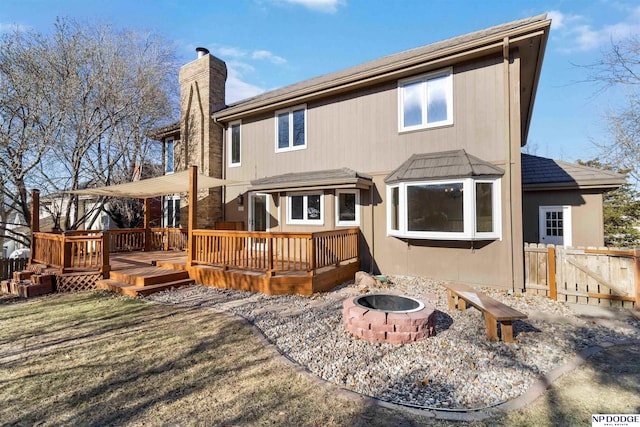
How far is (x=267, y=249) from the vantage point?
7262 mm

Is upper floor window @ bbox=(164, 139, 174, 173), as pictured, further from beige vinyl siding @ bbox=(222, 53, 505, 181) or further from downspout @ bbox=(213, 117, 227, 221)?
beige vinyl siding @ bbox=(222, 53, 505, 181)

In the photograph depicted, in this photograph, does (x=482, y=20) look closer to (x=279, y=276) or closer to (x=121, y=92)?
(x=279, y=276)

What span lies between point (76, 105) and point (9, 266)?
6.24 meters

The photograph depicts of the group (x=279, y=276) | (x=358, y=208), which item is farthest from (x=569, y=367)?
(x=358, y=208)

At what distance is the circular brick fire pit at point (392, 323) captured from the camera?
4230mm

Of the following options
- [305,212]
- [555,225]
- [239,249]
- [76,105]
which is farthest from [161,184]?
[555,225]

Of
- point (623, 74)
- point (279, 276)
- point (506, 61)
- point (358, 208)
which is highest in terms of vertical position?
point (623, 74)

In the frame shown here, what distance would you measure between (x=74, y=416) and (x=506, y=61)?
10110mm

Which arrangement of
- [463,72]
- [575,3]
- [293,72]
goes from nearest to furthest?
[463,72] → [575,3] → [293,72]

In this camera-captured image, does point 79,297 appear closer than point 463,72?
Yes

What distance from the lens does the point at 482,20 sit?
1002cm

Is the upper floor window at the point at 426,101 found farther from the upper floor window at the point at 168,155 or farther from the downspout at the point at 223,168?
the upper floor window at the point at 168,155

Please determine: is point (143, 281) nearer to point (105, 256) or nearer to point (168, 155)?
point (105, 256)

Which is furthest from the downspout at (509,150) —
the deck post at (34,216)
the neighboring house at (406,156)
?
the deck post at (34,216)
